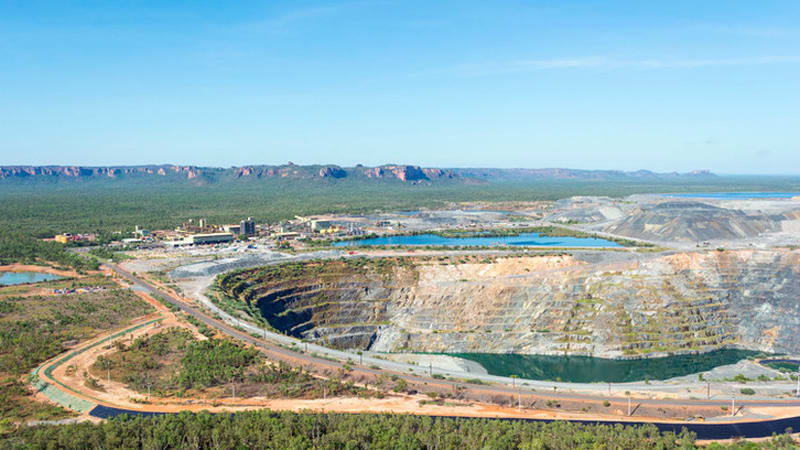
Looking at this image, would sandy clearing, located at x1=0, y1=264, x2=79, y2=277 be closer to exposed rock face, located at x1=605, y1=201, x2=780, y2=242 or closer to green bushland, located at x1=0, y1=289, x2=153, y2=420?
green bushland, located at x1=0, y1=289, x2=153, y2=420

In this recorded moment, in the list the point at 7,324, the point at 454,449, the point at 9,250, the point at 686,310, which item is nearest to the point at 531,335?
the point at 686,310

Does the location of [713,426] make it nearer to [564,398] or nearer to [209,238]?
[564,398]

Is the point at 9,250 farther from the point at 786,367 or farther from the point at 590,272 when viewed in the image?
the point at 786,367

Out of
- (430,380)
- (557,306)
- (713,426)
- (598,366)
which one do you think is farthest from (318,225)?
(713,426)

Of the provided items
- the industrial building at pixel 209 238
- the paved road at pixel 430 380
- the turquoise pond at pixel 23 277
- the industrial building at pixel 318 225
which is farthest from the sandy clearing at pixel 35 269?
the industrial building at pixel 318 225

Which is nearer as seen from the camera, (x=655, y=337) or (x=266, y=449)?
(x=266, y=449)

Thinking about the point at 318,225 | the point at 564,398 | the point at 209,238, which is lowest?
the point at 564,398

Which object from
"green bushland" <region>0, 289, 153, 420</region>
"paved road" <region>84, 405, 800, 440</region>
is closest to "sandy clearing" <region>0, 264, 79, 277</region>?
"green bushland" <region>0, 289, 153, 420</region>
